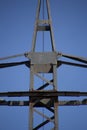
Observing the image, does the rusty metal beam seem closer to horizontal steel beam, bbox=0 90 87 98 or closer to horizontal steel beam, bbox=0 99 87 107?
horizontal steel beam, bbox=0 99 87 107

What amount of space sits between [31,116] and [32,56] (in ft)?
9.14

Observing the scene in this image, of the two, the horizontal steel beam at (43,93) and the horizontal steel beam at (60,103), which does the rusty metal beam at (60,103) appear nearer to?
the horizontal steel beam at (60,103)

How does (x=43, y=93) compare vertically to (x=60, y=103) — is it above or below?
above

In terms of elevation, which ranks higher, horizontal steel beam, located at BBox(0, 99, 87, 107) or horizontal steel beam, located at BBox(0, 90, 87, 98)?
horizontal steel beam, located at BBox(0, 90, 87, 98)

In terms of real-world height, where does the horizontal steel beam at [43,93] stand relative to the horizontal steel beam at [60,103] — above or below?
above

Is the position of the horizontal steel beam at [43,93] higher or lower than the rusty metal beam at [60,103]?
higher

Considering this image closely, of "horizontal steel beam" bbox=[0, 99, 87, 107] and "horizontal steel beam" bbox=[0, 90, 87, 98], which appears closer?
"horizontal steel beam" bbox=[0, 90, 87, 98]

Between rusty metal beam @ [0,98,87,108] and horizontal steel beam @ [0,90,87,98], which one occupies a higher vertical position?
horizontal steel beam @ [0,90,87,98]

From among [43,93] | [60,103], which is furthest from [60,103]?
[43,93]

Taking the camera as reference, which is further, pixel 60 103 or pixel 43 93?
pixel 60 103

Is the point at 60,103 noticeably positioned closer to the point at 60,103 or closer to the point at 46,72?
the point at 60,103

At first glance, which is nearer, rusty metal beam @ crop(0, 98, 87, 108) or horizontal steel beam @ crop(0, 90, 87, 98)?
horizontal steel beam @ crop(0, 90, 87, 98)

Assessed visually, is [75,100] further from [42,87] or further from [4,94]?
[4,94]

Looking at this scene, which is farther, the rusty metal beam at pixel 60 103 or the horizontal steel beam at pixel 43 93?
the rusty metal beam at pixel 60 103
